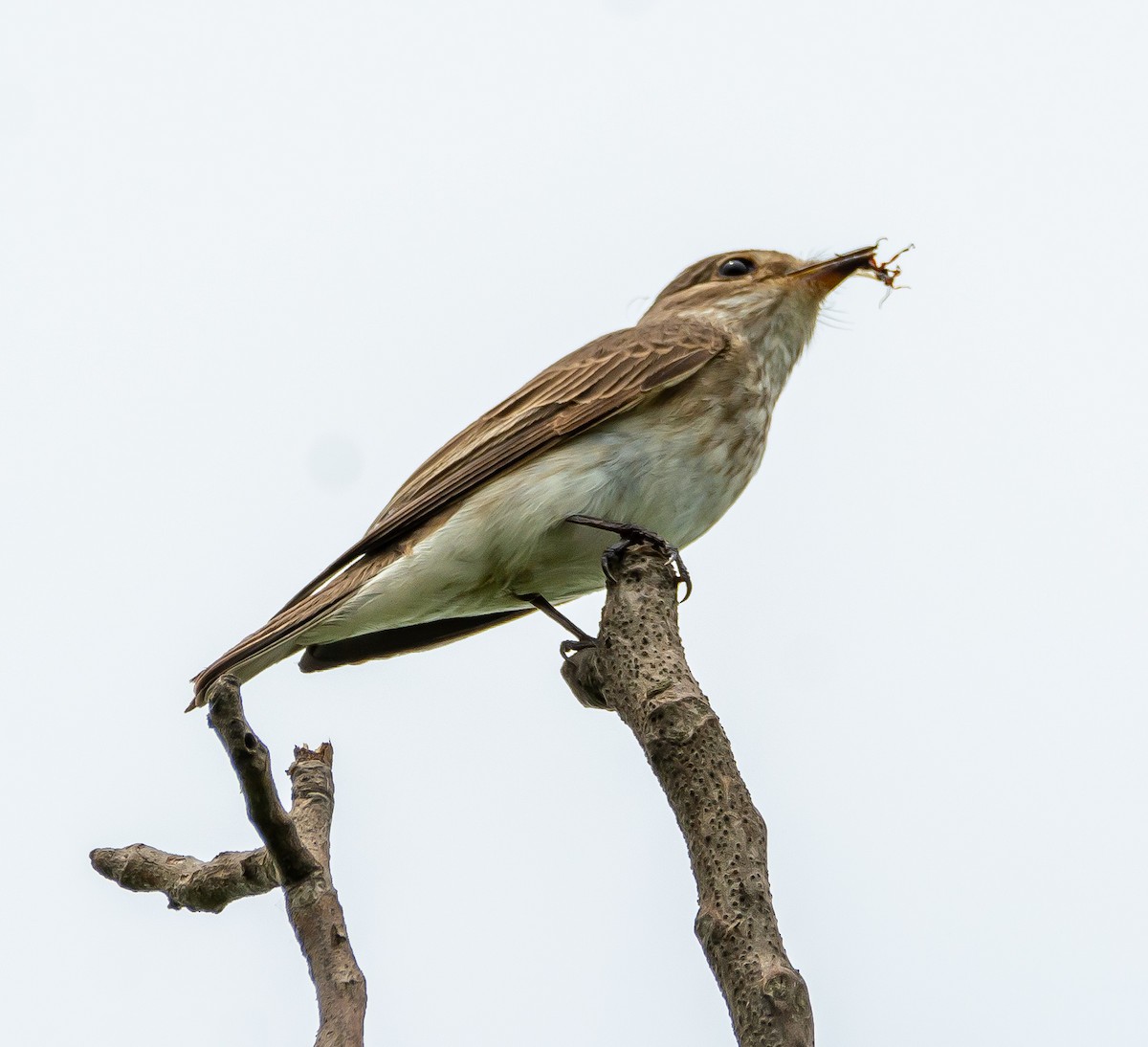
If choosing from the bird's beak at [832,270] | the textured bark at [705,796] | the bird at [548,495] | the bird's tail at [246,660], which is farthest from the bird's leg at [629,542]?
the bird's beak at [832,270]

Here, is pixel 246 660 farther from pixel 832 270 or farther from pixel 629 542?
pixel 832 270

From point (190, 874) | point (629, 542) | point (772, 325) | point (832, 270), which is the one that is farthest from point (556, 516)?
point (190, 874)

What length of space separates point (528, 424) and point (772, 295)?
159cm

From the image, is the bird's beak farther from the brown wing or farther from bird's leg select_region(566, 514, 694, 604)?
bird's leg select_region(566, 514, 694, 604)

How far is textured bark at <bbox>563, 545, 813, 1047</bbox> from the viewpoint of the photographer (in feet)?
10.1

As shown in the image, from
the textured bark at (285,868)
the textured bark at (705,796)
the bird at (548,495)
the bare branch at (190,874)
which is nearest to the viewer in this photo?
the textured bark at (705,796)

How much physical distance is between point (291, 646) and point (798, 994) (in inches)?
143

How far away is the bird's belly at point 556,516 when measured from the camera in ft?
21.4

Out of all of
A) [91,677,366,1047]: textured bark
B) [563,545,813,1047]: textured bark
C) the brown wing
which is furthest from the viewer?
the brown wing

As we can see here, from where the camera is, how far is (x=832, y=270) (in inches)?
306

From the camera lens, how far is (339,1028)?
144 inches

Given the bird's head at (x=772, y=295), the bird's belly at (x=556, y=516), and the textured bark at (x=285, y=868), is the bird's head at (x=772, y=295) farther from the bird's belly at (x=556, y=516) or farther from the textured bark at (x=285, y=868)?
the textured bark at (x=285, y=868)

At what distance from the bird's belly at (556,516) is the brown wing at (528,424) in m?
0.07

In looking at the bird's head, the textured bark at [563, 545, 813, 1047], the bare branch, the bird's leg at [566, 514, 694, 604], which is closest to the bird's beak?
the bird's head
